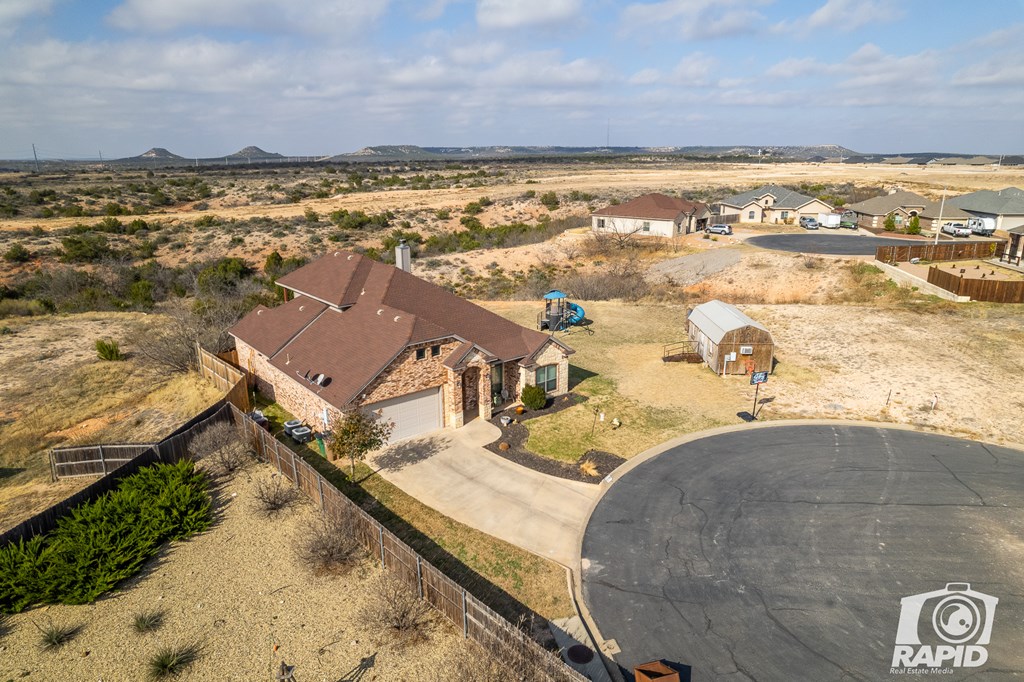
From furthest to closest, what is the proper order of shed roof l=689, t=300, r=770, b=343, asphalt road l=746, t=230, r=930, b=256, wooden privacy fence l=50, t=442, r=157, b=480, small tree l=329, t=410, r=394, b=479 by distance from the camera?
asphalt road l=746, t=230, r=930, b=256 < shed roof l=689, t=300, r=770, b=343 < wooden privacy fence l=50, t=442, r=157, b=480 < small tree l=329, t=410, r=394, b=479

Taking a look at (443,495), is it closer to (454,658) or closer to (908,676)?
(454,658)

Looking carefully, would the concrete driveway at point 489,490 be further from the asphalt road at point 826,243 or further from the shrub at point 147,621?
the asphalt road at point 826,243

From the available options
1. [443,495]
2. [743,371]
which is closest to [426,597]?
[443,495]

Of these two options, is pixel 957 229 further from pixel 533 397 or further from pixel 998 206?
pixel 533 397

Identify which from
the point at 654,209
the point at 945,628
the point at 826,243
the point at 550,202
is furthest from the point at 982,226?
the point at 945,628

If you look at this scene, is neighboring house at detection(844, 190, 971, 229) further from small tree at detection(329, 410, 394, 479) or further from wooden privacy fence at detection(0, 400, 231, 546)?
wooden privacy fence at detection(0, 400, 231, 546)

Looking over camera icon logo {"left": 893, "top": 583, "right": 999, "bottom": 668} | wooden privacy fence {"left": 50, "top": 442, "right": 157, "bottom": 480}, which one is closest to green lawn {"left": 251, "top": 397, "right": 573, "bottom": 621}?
wooden privacy fence {"left": 50, "top": 442, "right": 157, "bottom": 480}

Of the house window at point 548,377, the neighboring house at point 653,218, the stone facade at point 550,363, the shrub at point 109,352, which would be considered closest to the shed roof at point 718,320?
the stone facade at point 550,363
